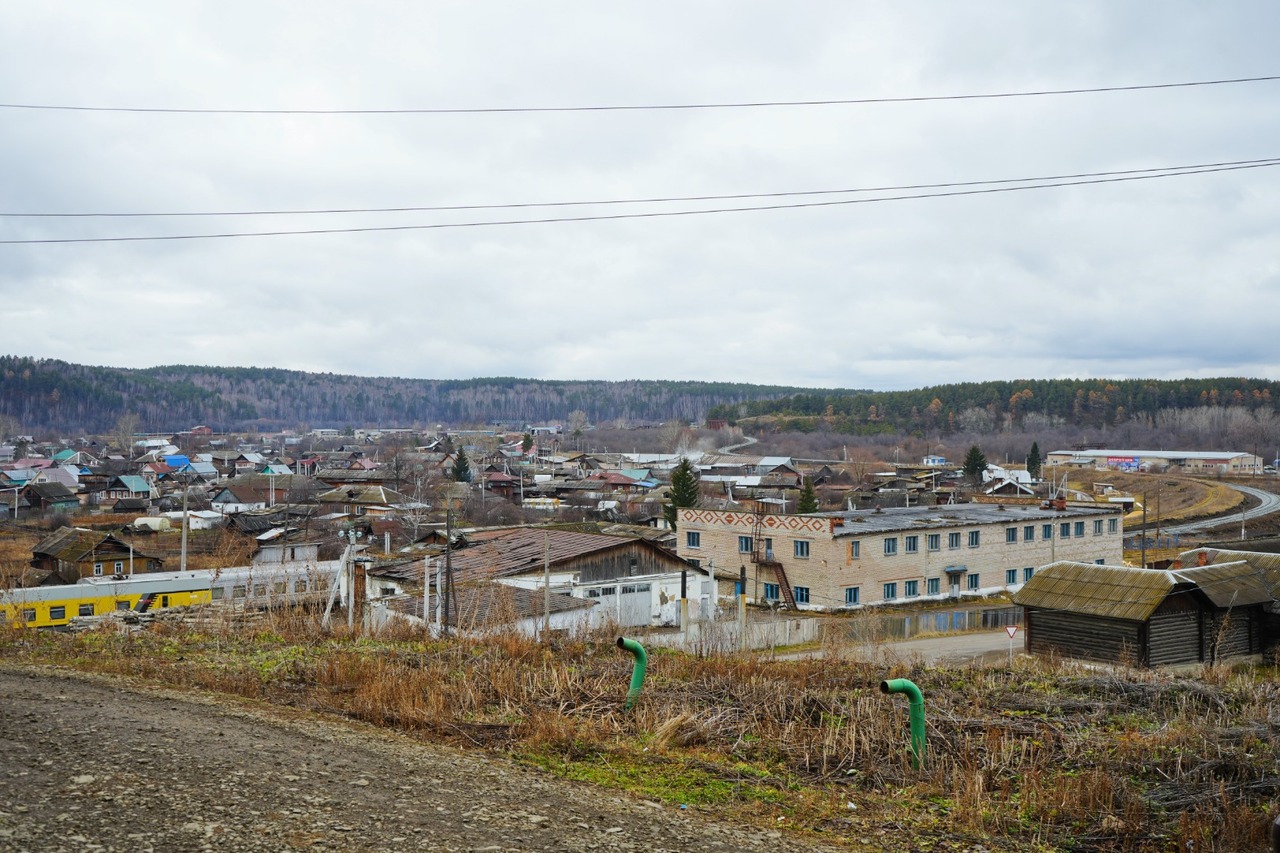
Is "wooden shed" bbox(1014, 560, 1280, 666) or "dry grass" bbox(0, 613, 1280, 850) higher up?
"dry grass" bbox(0, 613, 1280, 850)

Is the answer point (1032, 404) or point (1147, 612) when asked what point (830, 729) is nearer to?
point (1147, 612)

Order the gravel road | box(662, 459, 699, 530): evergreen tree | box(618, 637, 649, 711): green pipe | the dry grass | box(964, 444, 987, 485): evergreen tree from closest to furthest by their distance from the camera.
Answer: the gravel road < the dry grass < box(618, 637, 649, 711): green pipe < box(662, 459, 699, 530): evergreen tree < box(964, 444, 987, 485): evergreen tree

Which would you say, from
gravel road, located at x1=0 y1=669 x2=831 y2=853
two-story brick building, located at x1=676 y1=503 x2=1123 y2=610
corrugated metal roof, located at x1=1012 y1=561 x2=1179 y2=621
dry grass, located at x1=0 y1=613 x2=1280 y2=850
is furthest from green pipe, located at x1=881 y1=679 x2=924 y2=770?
two-story brick building, located at x1=676 y1=503 x2=1123 y2=610

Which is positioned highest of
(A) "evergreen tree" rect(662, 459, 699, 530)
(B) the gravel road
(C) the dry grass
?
(B) the gravel road

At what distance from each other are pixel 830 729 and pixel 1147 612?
1278cm

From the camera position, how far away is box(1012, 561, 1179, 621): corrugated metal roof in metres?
17.6

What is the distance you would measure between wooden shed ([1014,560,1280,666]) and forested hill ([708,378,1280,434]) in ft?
355

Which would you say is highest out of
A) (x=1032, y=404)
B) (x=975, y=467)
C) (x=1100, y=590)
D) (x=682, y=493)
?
(x=1032, y=404)

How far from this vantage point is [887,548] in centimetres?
2970

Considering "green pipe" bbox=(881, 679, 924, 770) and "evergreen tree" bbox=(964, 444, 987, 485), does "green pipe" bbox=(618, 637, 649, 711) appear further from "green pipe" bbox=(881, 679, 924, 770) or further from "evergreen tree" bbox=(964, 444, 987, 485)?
"evergreen tree" bbox=(964, 444, 987, 485)

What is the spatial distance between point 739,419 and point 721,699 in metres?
141

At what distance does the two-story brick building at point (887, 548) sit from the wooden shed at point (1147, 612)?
956 centimetres

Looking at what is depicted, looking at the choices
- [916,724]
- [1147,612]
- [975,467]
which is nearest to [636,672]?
[916,724]

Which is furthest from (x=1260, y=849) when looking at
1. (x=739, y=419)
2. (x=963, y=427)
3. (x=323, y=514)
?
(x=739, y=419)
